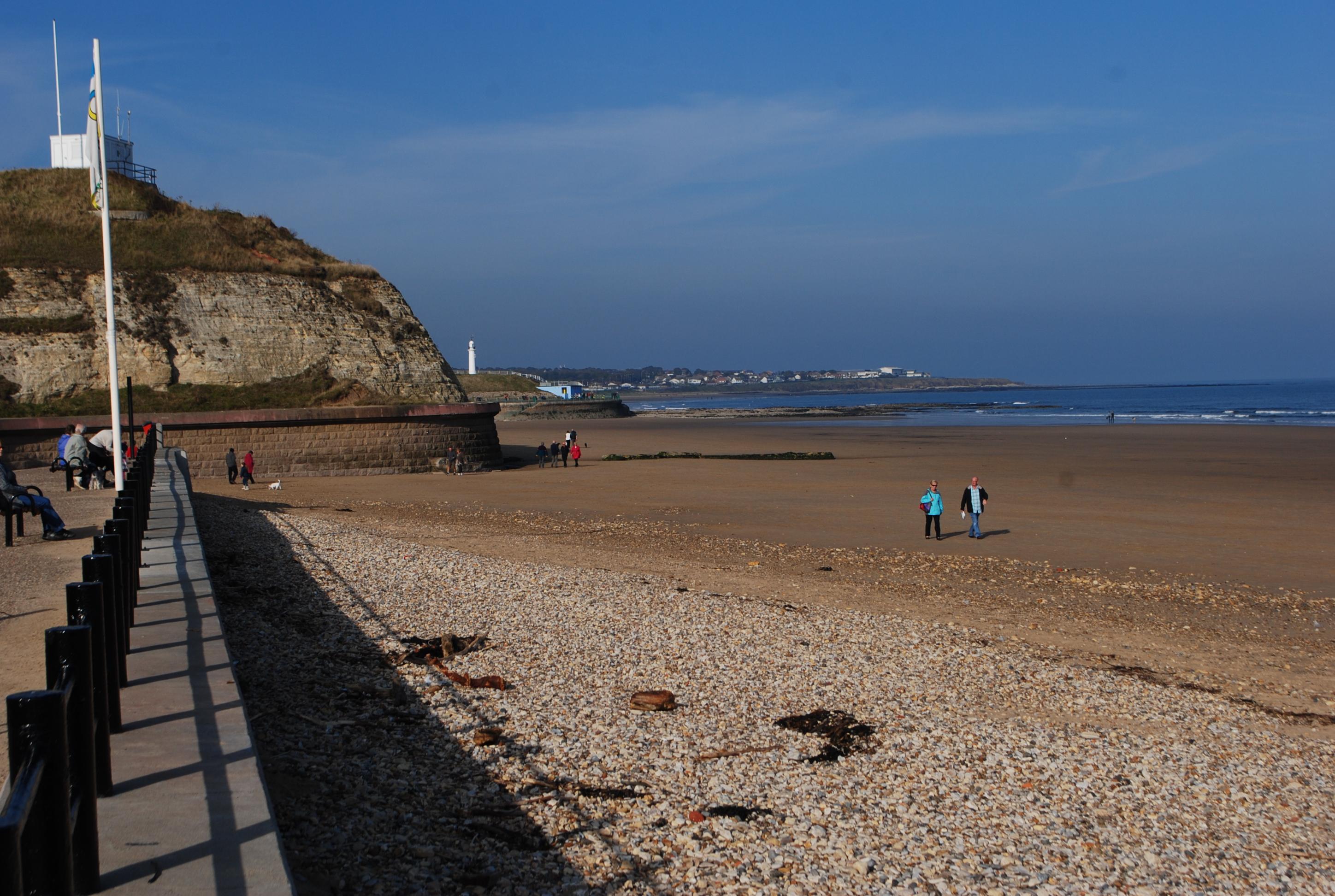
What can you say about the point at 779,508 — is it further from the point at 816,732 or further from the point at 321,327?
the point at 321,327

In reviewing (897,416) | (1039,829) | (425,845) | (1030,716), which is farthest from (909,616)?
(897,416)

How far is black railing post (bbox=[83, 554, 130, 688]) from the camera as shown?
4613mm

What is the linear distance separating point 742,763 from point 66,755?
166 inches

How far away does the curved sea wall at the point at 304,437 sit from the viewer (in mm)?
27391

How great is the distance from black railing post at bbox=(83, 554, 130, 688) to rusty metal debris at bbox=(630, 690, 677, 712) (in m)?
3.39

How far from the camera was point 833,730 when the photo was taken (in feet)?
23.0

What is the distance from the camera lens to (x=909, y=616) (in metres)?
11.6

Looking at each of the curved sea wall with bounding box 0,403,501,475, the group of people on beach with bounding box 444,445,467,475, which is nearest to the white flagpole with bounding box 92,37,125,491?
the curved sea wall with bounding box 0,403,501,475

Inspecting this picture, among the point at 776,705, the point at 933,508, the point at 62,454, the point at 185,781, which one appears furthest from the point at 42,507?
the point at 933,508

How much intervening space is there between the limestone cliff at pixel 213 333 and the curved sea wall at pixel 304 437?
3180 mm

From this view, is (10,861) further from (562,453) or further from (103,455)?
(562,453)

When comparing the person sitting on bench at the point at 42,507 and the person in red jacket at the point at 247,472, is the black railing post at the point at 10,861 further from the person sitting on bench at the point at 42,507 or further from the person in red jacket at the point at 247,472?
the person in red jacket at the point at 247,472

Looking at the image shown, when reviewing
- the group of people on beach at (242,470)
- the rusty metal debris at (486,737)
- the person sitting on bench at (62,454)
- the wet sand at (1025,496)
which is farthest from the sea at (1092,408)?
the rusty metal debris at (486,737)

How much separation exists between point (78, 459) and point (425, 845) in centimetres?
1562
